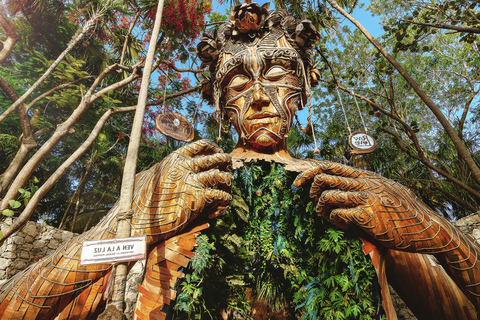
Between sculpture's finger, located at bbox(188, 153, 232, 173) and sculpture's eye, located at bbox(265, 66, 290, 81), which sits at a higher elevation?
sculpture's eye, located at bbox(265, 66, 290, 81)

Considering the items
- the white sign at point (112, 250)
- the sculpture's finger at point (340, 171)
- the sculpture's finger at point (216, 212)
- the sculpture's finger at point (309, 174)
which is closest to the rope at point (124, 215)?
the white sign at point (112, 250)

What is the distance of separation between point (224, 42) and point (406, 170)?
212 inches

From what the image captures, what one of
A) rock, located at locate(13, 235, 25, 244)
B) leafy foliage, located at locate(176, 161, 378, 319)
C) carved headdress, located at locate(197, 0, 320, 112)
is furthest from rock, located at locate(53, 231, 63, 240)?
leafy foliage, located at locate(176, 161, 378, 319)

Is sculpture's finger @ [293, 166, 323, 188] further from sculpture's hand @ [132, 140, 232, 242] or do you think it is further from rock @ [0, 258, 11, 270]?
rock @ [0, 258, 11, 270]

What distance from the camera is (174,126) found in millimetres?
2404

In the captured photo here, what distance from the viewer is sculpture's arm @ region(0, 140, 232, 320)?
1.69m

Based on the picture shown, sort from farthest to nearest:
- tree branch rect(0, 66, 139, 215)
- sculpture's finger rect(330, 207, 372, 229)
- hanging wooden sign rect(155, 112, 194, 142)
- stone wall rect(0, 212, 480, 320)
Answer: stone wall rect(0, 212, 480, 320) → tree branch rect(0, 66, 139, 215) → hanging wooden sign rect(155, 112, 194, 142) → sculpture's finger rect(330, 207, 372, 229)

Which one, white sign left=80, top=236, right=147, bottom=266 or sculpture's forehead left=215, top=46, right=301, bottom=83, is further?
sculpture's forehead left=215, top=46, right=301, bottom=83

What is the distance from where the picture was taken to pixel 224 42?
3256 millimetres

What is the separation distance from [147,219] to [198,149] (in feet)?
2.14

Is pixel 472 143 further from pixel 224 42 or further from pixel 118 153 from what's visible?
pixel 118 153

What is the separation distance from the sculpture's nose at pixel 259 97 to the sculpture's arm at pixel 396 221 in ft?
3.41

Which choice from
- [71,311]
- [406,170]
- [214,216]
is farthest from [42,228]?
[406,170]

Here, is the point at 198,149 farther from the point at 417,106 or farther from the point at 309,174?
the point at 417,106
